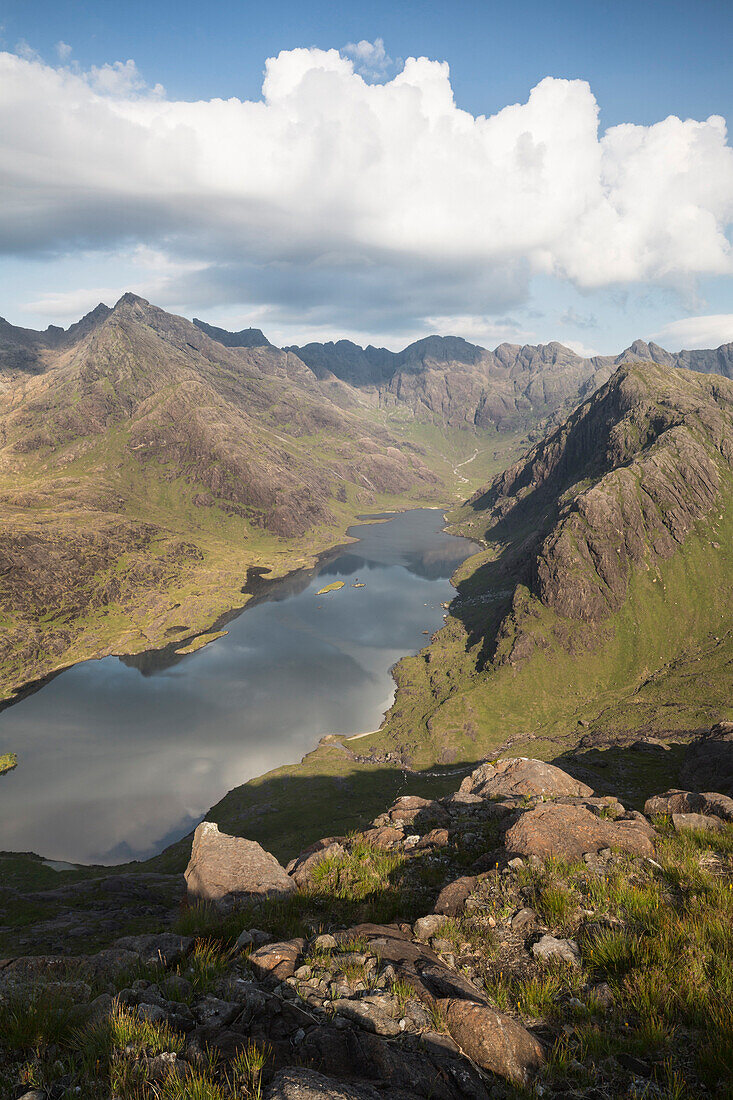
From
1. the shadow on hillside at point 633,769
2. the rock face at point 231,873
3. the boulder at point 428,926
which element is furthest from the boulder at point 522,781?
the shadow on hillside at point 633,769

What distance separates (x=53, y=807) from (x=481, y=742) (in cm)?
12432

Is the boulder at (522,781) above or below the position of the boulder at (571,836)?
below

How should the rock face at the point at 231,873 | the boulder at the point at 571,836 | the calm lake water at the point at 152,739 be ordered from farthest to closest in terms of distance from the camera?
1. the calm lake water at the point at 152,739
2. the rock face at the point at 231,873
3. the boulder at the point at 571,836

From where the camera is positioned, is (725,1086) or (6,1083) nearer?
(725,1086)

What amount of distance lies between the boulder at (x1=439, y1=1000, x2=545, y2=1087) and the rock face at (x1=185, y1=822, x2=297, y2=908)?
Result: 9524 mm

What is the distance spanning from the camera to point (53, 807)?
124m

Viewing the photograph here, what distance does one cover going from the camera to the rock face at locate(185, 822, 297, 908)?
16484 millimetres

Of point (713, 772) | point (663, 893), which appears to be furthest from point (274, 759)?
point (663, 893)

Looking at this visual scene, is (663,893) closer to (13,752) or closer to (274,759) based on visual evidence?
(274,759)

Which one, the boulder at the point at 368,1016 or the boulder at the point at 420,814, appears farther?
the boulder at the point at 420,814

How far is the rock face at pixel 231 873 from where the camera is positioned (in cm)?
1648

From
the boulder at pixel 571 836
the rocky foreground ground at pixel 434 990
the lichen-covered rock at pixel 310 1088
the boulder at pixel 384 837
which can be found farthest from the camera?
the boulder at pixel 384 837

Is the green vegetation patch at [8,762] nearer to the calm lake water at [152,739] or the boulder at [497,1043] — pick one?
the calm lake water at [152,739]

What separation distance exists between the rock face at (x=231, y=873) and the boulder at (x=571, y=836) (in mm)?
7961
